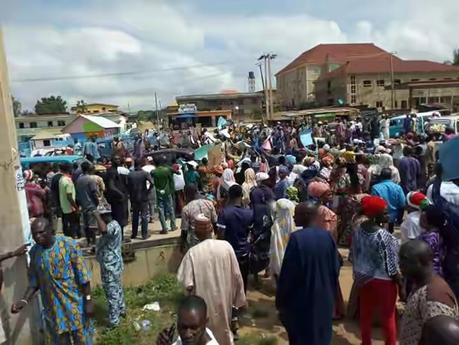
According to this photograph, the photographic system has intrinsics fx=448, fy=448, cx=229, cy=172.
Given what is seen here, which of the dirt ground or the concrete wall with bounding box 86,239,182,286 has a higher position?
the concrete wall with bounding box 86,239,182,286

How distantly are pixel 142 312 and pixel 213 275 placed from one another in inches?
111

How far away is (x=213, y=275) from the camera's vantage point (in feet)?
12.0

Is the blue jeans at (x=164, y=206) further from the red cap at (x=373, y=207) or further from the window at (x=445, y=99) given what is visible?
the window at (x=445, y=99)

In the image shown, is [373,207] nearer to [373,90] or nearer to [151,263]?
[151,263]

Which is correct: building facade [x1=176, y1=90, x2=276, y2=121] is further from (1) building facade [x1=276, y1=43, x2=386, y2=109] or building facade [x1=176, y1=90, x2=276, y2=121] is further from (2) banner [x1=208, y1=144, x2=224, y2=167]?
(2) banner [x1=208, y1=144, x2=224, y2=167]

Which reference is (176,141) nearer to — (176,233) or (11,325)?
(176,233)

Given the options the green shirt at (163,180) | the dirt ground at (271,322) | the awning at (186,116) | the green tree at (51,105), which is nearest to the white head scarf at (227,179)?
the green shirt at (163,180)

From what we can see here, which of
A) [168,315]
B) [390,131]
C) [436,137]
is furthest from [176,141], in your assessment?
[168,315]

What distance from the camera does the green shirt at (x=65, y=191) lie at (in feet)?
24.9

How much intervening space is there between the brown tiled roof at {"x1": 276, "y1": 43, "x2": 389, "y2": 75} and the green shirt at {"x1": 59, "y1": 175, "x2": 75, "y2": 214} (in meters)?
72.4

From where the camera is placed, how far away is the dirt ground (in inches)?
197

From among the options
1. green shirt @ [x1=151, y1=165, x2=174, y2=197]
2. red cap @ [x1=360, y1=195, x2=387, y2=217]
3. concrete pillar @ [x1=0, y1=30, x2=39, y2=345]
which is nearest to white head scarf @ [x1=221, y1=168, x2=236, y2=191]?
green shirt @ [x1=151, y1=165, x2=174, y2=197]

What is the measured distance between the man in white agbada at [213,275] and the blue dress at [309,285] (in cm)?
45

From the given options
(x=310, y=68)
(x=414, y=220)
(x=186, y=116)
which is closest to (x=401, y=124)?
(x=414, y=220)
